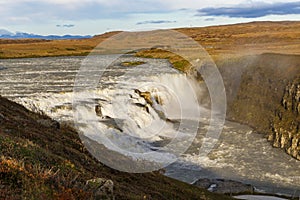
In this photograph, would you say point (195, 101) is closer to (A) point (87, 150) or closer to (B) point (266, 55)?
(B) point (266, 55)

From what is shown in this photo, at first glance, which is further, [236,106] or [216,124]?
[236,106]

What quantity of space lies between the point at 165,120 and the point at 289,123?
12.3m

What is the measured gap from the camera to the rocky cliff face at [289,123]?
3152 centimetres

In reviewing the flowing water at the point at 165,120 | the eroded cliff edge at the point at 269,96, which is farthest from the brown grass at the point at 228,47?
the flowing water at the point at 165,120

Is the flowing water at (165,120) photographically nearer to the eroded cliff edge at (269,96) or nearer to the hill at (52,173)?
the eroded cliff edge at (269,96)

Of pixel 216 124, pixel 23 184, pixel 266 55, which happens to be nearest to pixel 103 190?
pixel 23 184

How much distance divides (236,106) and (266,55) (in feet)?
40.6

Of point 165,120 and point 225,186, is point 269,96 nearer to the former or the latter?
point 165,120

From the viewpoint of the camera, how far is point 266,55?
52375 mm

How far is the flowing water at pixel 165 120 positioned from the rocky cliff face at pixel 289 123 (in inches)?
36.7

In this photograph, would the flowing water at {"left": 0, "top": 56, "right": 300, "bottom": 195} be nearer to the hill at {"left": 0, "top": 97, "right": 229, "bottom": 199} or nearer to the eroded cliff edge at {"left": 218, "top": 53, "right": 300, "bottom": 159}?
the eroded cliff edge at {"left": 218, "top": 53, "right": 300, "bottom": 159}

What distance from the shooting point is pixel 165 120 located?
40.2 m

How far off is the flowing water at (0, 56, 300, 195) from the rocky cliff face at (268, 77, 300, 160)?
3.06 feet

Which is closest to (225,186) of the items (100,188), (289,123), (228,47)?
(100,188)
